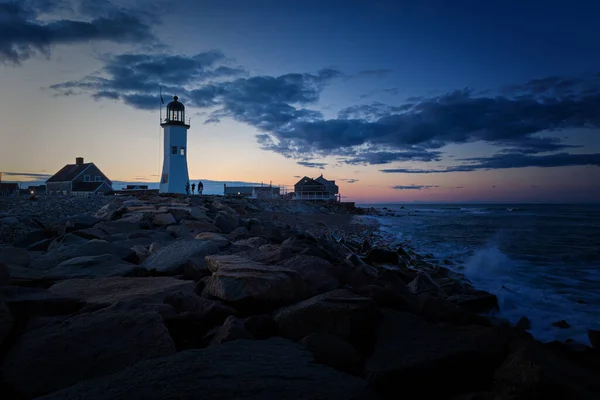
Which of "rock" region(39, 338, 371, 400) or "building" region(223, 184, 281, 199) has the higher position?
"building" region(223, 184, 281, 199)

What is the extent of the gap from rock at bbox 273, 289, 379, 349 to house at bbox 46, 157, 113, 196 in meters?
38.8

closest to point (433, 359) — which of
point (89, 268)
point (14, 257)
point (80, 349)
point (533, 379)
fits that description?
point (533, 379)

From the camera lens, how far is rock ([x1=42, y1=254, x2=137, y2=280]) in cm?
370

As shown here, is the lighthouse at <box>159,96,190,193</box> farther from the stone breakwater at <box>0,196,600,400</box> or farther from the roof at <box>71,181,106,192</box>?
the stone breakwater at <box>0,196,600,400</box>

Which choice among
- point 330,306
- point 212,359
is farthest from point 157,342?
point 330,306

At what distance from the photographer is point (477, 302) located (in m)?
5.71

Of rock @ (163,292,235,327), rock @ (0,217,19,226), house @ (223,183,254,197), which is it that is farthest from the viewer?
house @ (223,183,254,197)

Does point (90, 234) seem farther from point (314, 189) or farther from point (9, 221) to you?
point (314, 189)

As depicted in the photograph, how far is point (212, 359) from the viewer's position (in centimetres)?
188

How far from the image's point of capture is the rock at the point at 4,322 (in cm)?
208

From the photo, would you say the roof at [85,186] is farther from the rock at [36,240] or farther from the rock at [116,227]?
the rock at [116,227]

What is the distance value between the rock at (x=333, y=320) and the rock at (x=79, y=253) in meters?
3.16

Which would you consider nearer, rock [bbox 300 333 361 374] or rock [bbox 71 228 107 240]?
rock [bbox 300 333 361 374]

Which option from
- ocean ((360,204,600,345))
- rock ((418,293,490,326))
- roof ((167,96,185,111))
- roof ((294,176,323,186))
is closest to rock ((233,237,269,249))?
rock ((418,293,490,326))
